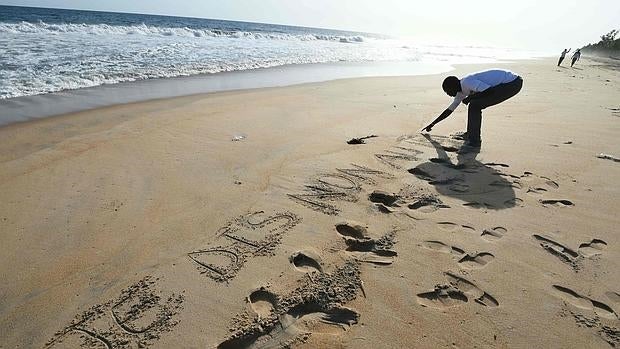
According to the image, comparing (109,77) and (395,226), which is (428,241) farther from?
(109,77)

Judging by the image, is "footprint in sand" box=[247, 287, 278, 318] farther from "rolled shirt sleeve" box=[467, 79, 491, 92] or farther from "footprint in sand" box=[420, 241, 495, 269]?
"rolled shirt sleeve" box=[467, 79, 491, 92]

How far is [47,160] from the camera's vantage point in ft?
11.6

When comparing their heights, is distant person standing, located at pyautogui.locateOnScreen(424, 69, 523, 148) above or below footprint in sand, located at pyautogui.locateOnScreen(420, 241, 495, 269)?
above

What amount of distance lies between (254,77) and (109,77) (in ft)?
11.6

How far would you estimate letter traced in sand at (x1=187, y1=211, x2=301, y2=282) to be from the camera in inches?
81.3

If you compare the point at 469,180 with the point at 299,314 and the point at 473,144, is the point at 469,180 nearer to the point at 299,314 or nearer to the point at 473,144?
the point at 473,144

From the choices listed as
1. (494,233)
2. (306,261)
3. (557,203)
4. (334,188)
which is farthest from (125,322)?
Answer: (557,203)

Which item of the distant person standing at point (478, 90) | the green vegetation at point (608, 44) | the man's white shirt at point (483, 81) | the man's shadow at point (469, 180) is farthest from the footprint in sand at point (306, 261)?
the green vegetation at point (608, 44)

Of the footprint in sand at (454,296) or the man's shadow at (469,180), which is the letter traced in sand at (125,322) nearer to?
the footprint in sand at (454,296)

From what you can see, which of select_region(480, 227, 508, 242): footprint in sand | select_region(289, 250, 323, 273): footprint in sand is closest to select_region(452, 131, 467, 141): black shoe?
select_region(480, 227, 508, 242): footprint in sand

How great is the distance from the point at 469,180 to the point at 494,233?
903 millimetres

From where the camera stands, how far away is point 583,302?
1.83 metres

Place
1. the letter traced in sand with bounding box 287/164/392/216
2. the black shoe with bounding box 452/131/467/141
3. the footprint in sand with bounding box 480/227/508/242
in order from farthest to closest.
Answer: the black shoe with bounding box 452/131/467/141, the letter traced in sand with bounding box 287/164/392/216, the footprint in sand with bounding box 480/227/508/242

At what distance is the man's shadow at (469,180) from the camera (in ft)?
9.46
